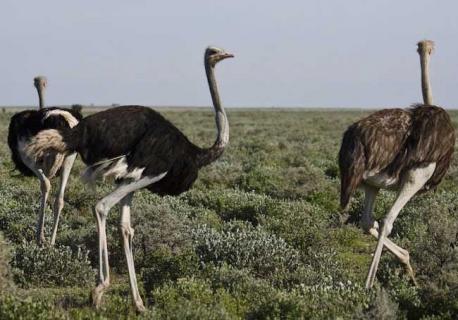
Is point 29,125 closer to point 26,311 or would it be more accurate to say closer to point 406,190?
point 26,311

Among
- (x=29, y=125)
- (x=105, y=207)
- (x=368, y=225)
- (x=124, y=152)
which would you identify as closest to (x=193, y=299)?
(x=105, y=207)

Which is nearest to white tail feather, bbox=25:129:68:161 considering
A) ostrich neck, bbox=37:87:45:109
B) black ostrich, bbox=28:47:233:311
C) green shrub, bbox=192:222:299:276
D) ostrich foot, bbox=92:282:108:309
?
black ostrich, bbox=28:47:233:311

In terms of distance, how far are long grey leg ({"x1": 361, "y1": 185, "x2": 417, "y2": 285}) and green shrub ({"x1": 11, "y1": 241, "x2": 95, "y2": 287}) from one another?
7.82 ft

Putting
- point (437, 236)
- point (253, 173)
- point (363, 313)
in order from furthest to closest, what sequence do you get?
point (253, 173)
point (437, 236)
point (363, 313)

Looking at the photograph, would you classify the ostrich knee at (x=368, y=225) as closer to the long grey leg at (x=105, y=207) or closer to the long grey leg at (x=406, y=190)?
the long grey leg at (x=406, y=190)

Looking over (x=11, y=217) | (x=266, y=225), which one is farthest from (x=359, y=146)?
(x=11, y=217)

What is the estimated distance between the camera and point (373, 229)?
22.2 feet

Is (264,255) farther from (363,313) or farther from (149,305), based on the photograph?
(363,313)

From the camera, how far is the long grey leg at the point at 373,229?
6645 mm

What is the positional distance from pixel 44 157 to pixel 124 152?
2604 millimetres

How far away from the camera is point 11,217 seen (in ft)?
31.2

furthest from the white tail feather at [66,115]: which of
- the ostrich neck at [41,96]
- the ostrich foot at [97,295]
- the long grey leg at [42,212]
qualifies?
the ostrich foot at [97,295]

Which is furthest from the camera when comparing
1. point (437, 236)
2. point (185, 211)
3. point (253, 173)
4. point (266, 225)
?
point (253, 173)

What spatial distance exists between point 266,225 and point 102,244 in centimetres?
358
